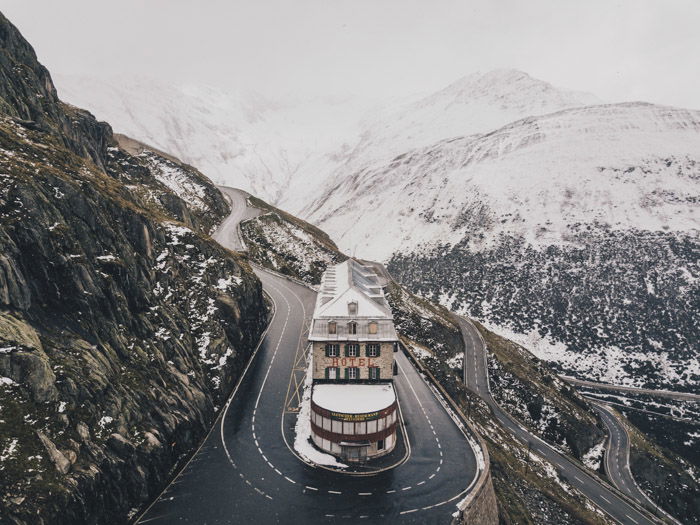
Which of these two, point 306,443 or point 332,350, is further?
point 332,350

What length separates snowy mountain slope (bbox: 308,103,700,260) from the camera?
145500 millimetres

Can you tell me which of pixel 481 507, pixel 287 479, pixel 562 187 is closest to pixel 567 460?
pixel 481 507

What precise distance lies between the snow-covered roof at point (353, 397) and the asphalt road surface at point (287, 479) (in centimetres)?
467

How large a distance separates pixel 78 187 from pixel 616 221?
523 ft

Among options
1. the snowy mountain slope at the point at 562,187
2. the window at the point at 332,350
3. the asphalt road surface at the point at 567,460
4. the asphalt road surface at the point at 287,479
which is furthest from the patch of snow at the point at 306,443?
the snowy mountain slope at the point at 562,187

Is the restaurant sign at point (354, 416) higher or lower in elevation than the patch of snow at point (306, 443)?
higher

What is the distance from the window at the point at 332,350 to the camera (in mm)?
38438

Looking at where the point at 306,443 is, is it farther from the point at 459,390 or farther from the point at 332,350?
the point at 459,390

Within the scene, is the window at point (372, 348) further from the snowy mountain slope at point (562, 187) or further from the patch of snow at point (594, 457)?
the snowy mountain slope at point (562, 187)

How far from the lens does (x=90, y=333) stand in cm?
2747

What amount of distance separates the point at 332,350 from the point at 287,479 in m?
11.7

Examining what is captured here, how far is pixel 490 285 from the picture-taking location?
134750 mm

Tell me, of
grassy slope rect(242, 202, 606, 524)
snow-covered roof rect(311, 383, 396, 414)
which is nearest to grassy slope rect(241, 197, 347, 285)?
grassy slope rect(242, 202, 606, 524)

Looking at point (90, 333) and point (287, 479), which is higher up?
point (90, 333)
